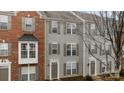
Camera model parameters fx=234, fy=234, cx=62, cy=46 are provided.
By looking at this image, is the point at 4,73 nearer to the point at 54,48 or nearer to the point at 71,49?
the point at 54,48

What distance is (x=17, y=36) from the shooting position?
268 cm

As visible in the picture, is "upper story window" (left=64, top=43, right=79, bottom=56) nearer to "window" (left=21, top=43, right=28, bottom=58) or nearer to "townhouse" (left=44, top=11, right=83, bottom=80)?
"townhouse" (left=44, top=11, right=83, bottom=80)

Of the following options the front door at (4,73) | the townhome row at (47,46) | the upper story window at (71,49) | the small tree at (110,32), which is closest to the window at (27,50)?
the townhome row at (47,46)

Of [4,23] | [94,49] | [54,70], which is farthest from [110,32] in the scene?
[4,23]

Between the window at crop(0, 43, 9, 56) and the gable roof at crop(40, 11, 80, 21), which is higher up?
the gable roof at crop(40, 11, 80, 21)

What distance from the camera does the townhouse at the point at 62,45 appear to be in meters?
2.75

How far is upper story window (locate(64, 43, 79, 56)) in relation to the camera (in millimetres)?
2795

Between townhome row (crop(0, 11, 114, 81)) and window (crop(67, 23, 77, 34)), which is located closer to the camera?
townhome row (crop(0, 11, 114, 81))

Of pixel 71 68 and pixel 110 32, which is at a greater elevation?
pixel 110 32

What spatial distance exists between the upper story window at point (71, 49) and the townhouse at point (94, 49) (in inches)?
4.1

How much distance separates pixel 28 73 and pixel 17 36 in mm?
453

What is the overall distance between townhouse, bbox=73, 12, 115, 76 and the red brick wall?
0.46 meters

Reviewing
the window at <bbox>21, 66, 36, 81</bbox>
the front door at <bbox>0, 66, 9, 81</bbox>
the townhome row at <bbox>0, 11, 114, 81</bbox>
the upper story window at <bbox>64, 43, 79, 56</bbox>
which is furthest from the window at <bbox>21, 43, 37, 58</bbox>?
the upper story window at <bbox>64, 43, 79, 56</bbox>
